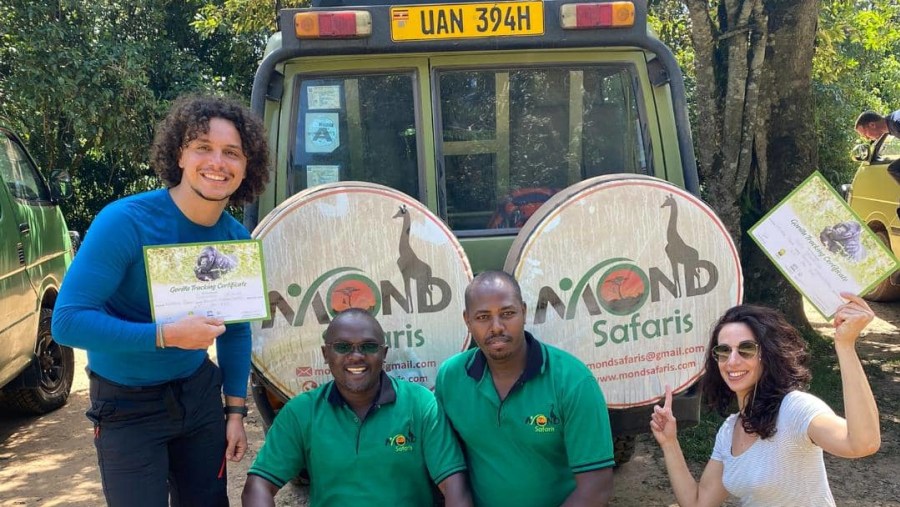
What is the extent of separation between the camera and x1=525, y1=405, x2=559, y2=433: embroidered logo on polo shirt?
243 centimetres

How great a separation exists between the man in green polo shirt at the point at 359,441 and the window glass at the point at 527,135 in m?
1.06

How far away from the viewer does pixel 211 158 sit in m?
2.38

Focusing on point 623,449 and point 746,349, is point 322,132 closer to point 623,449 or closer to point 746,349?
point 746,349

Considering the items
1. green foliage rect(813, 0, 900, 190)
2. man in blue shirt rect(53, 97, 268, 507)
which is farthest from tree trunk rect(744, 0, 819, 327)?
man in blue shirt rect(53, 97, 268, 507)

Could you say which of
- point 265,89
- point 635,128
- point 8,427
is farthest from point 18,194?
point 635,128

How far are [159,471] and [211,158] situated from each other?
0.91m

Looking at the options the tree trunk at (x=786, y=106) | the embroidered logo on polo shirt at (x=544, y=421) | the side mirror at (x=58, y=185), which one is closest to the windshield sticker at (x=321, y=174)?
the embroidered logo on polo shirt at (x=544, y=421)

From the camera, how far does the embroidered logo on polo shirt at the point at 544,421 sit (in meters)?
2.43

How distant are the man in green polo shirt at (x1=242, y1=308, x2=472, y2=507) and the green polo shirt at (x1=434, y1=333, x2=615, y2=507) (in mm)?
81

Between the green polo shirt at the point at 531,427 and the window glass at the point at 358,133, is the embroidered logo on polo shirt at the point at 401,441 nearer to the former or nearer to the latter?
the green polo shirt at the point at 531,427

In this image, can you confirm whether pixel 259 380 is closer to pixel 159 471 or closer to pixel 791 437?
pixel 159 471

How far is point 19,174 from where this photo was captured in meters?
5.41

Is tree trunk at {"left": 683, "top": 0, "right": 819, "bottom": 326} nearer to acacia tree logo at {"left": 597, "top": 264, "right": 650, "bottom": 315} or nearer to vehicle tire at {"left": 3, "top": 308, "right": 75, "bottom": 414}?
acacia tree logo at {"left": 597, "top": 264, "right": 650, "bottom": 315}

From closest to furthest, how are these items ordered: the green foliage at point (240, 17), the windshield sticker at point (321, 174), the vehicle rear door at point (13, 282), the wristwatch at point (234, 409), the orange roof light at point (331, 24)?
the wristwatch at point (234, 409), the orange roof light at point (331, 24), the windshield sticker at point (321, 174), the vehicle rear door at point (13, 282), the green foliage at point (240, 17)
